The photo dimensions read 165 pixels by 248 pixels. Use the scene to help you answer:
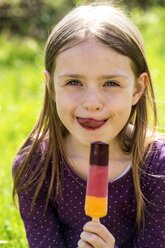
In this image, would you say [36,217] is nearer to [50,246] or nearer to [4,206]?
[50,246]

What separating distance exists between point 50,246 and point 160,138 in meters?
0.68

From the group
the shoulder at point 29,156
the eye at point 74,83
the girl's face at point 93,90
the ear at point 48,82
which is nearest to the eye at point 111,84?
the girl's face at point 93,90

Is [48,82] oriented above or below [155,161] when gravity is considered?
above

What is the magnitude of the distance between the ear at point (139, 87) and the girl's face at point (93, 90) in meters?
0.09

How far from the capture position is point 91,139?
2.73 m

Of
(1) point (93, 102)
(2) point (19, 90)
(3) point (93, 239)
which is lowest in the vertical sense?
(3) point (93, 239)

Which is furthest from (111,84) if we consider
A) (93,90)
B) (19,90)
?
(19,90)

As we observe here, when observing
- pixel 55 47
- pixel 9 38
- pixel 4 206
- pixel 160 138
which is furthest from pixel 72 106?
pixel 9 38

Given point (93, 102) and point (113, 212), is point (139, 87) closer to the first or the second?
point (93, 102)

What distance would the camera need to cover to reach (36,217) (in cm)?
307

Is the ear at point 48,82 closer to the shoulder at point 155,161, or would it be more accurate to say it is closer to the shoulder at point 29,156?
the shoulder at point 29,156

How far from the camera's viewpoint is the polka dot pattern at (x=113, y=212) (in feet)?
9.76

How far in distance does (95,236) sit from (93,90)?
0.55 meters

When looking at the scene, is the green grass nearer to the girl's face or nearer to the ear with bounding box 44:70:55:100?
the ear with bounding box 44:70:55:100
